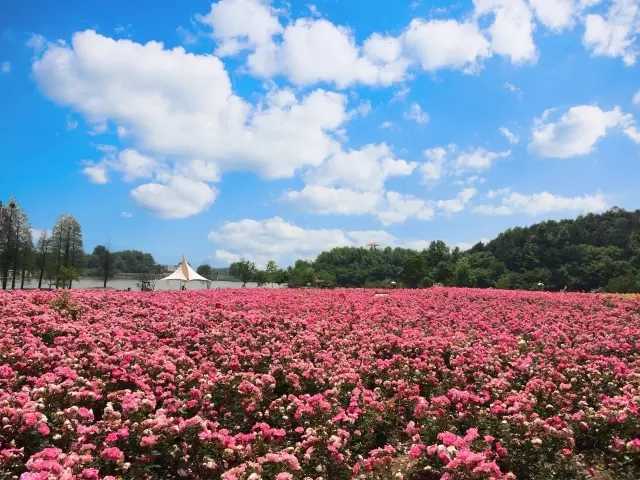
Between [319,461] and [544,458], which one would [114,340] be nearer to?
[319,461]

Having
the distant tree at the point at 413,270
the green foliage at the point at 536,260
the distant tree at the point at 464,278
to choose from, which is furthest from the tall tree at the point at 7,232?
the distant tree at the point at 464,278

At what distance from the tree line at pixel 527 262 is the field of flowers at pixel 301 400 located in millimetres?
38010

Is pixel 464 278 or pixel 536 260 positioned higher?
pixel 536 260

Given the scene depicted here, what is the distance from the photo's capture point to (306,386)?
6.42m

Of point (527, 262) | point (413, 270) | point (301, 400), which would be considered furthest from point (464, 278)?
point (301, 400)

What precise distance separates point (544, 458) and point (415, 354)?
3.83 m

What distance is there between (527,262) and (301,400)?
76231 mm

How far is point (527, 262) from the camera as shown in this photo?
74.1 meters

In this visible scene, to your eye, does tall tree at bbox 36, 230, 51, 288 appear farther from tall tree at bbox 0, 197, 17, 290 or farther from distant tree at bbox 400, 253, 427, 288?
distant tree at bbox 400, 253, 427, 288

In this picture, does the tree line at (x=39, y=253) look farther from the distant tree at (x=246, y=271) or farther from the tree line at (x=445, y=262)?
the distant tree at (x=246, y=271)

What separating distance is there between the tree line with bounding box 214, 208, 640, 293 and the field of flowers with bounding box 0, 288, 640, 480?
125ft

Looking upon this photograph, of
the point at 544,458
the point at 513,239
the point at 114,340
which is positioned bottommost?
the point at 544,458

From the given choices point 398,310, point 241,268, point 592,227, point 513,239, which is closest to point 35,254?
point 241,268

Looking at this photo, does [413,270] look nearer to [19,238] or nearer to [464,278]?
[464,278]
